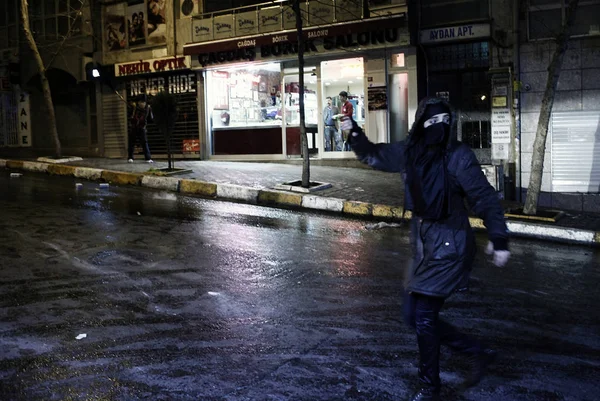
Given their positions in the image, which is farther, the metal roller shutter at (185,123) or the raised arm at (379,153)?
the metal roller shutter at (185,123)

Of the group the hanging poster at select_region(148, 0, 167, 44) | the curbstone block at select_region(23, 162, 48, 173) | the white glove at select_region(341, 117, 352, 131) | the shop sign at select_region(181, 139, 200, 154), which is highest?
the hanging poster at select_region(148, 0, 167, 44)

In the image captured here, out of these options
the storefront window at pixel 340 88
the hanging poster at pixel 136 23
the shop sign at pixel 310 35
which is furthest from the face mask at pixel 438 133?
the hanging poster at pixel 136 23

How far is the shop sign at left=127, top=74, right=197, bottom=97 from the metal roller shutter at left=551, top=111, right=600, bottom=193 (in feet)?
35.8

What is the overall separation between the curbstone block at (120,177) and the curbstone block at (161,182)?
0.74ft

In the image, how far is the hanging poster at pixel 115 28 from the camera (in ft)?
69.1

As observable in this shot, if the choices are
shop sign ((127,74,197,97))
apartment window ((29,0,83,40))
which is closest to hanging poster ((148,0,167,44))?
shop sign ((127,74,197,97))

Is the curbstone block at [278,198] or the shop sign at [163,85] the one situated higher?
the shop sign at [163,85]

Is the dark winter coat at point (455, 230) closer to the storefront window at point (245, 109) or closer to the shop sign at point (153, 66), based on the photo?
the storefront window at point (245, 109)

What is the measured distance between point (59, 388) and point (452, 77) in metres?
13.4

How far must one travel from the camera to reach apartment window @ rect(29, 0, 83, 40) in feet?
72.9

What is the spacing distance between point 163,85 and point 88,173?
5353mm

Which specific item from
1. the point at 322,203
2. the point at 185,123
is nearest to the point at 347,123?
the point at 322,203

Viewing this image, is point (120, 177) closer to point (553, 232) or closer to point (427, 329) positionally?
point (553, 232)

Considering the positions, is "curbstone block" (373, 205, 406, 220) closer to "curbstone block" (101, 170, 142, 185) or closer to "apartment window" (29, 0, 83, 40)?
"curbstone block" (101, 170, 142, 185)
